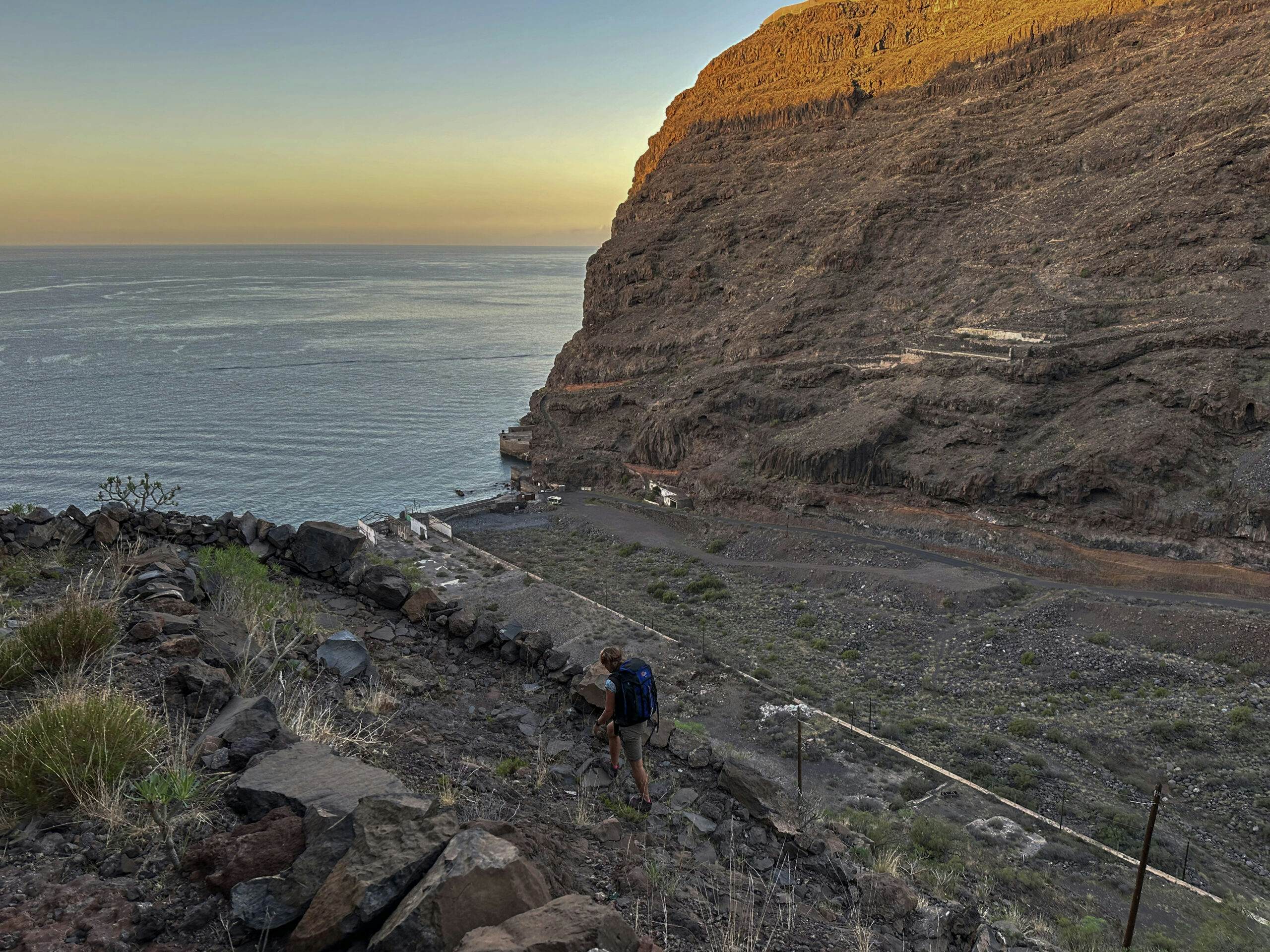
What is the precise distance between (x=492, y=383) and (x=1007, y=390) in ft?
216

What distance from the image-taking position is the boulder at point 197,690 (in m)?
6.93

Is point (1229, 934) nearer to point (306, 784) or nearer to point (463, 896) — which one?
point (463, 896)

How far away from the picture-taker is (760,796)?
886cm

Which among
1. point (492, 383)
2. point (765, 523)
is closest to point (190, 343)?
point (492, 383)

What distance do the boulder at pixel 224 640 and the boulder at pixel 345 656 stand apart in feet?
3.15

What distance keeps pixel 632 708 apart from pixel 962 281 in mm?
45855

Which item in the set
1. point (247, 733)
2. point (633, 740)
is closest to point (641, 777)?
point (633, 740)

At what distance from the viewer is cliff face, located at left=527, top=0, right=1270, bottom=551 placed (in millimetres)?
34938

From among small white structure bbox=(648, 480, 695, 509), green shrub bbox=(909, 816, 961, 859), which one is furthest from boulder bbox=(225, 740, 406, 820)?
small white structure bbox=(648, 480, 695, 509)

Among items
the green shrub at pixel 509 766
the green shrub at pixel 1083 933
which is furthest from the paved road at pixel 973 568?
the green shrub at pixel 509 766

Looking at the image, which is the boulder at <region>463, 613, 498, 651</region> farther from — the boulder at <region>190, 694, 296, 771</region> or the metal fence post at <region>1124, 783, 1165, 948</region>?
the metal fence post at <region>1124, 783, 1165, 948</region>

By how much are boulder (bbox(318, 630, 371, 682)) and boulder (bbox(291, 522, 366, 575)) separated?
12.9 feet

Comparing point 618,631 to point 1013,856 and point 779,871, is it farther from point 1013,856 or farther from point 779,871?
point 779,871

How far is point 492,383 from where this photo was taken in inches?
3654
